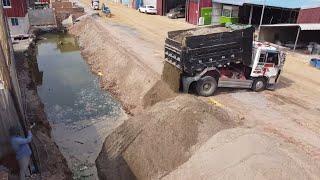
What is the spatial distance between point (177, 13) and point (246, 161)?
38432mm

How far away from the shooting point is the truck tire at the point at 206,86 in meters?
18.7

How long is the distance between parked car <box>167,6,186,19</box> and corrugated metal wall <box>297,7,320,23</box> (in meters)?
21.3

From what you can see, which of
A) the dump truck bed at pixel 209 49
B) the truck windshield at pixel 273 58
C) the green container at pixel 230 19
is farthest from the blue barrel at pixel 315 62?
the green container at pixel 230 19

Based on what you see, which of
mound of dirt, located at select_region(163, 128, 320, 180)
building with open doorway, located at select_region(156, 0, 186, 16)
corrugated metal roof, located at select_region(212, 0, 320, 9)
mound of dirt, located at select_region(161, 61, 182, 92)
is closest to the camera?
mound of dirt, located at select_region(163, 128, 320, 180)

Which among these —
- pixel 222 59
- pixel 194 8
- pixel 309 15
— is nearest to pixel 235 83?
pixel 222 59

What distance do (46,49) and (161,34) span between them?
522 inches

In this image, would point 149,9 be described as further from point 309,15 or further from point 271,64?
point 271,64

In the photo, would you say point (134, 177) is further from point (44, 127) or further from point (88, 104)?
point (88, 104)

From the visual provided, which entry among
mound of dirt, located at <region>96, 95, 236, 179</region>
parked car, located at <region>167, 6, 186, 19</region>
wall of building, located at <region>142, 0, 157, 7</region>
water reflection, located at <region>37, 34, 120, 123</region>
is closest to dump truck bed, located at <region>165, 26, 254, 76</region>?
mound of dirt, located at <region>96, 95, 236, 179</region>

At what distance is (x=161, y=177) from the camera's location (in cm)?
1284

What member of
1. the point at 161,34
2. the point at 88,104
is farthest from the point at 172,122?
the point at 161,34

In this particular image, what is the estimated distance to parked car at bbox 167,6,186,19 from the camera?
4759 centimetres

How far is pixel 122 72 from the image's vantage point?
84.3 ft

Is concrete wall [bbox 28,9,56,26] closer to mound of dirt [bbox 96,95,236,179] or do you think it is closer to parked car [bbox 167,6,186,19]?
parked car [bbox 167,6,186,19]
